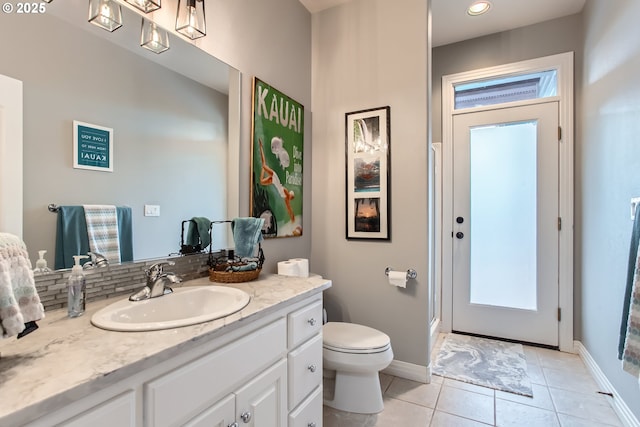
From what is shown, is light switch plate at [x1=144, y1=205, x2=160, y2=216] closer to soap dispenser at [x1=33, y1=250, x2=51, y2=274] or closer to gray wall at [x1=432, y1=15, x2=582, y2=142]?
soap dispenser at [x1=33, y1=250, x2=51, y2=274]

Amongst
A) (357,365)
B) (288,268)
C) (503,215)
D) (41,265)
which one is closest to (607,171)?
(503,215)

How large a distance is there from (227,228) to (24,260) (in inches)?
40.1

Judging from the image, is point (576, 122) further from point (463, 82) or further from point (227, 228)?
point (227, 228)

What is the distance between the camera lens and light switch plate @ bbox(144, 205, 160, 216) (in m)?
1.31

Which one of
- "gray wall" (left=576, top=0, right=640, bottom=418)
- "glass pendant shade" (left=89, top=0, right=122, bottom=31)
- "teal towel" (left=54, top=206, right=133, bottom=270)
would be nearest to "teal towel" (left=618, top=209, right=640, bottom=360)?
"gray wall" (left=576, top=0, right=640, bottom=418)

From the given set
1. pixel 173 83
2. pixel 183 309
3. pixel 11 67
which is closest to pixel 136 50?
pixel 173 83

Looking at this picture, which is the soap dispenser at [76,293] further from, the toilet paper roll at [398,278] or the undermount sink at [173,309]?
the toilet paper roll at [398,278]

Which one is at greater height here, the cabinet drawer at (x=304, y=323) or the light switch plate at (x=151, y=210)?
the light switch plate at (x=151, y=210)

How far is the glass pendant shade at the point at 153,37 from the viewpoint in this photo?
1.30 metres

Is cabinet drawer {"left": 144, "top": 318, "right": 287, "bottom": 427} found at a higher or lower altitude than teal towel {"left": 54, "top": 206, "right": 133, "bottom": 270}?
lower

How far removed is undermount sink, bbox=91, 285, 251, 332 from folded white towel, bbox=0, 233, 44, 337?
7.8 inches

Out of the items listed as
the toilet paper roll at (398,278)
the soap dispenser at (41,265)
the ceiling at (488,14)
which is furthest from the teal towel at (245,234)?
the ceiling at (488,14)

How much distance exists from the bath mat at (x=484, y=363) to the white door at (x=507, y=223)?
18 cm

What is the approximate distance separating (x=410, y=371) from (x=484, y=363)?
665 millimetres
